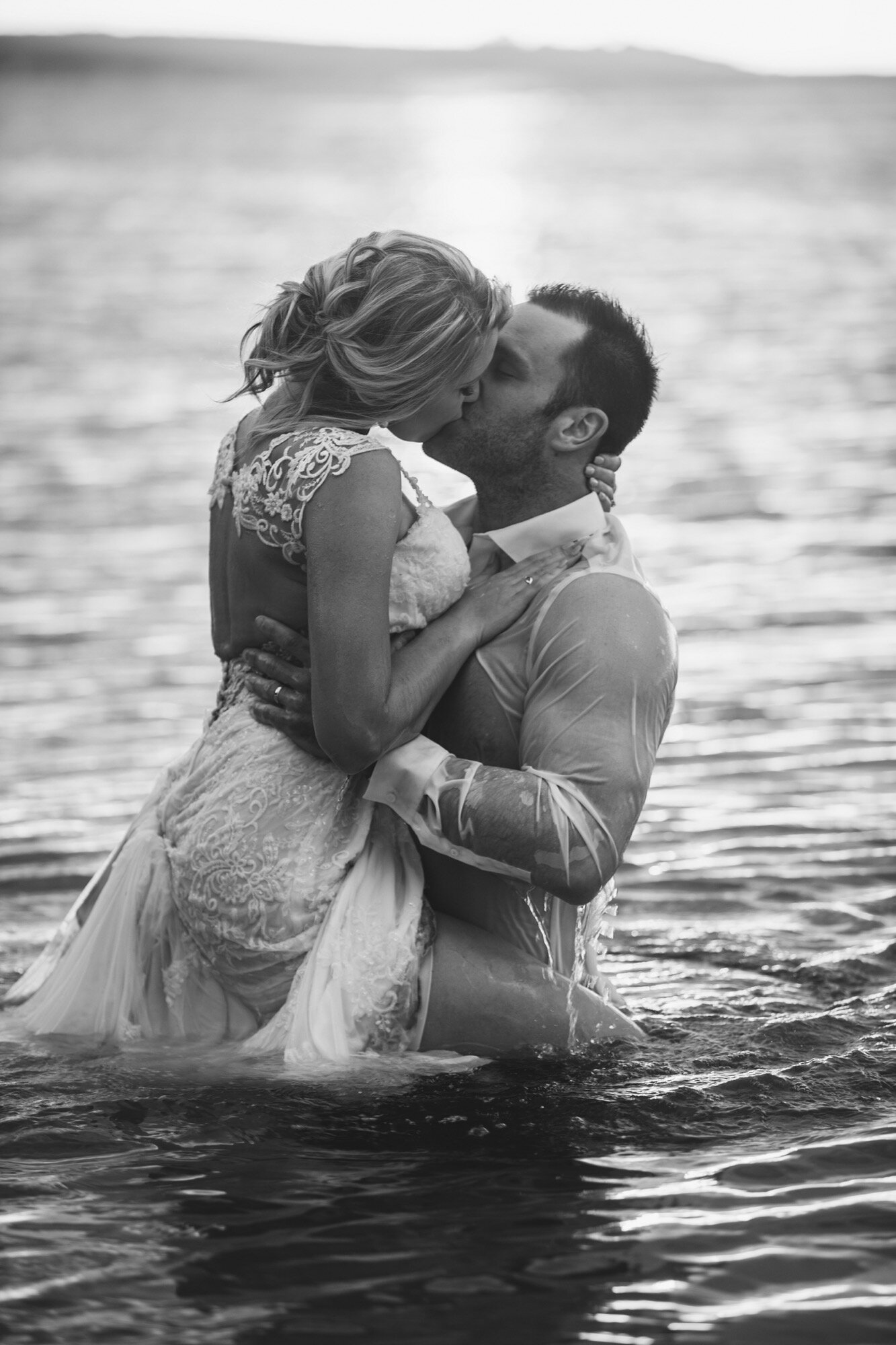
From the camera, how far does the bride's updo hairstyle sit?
13.4 ft

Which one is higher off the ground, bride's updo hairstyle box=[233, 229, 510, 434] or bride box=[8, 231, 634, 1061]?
bride's updo hairstyle box=[233, 229, 510, 434]

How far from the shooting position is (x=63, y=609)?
10391mm

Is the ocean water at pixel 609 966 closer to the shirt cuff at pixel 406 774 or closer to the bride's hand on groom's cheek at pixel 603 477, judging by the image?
the shirt cuff at pixel 406 774

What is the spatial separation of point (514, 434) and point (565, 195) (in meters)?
42.4

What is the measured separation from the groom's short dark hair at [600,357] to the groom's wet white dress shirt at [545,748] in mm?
256

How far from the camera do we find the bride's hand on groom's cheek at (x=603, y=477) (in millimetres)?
4746

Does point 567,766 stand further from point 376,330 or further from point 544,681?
point 376,330

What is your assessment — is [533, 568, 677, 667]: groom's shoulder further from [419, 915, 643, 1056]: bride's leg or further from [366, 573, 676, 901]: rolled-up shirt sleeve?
[419, 915, 643, 1056]: bride's leg

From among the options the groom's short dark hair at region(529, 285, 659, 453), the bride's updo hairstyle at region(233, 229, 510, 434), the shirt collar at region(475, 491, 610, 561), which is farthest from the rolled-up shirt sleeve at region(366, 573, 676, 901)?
the bride's updo hairstyle at region(233, 229, 510, 434)

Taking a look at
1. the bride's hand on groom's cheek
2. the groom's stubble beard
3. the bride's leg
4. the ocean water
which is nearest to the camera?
the ocean water

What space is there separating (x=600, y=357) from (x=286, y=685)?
3.81ft

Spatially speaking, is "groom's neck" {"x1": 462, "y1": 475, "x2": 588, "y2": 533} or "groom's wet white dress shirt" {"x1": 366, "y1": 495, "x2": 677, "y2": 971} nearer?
"groom's wet white dress shirt" {"x1": 366, "y1": 495, "x2": 677, "y2": 971}

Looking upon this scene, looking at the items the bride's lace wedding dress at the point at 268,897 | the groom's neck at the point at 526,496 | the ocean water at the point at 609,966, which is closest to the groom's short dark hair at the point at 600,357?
the groom's neck at the point at 526,496

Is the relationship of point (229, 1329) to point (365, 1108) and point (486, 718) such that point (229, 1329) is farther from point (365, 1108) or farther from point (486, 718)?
point (486, 718)
